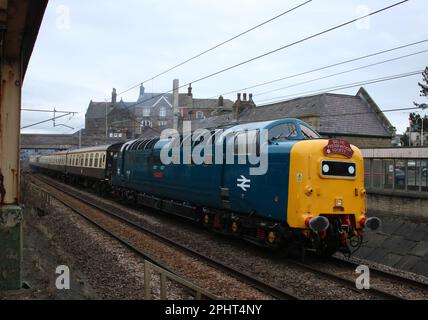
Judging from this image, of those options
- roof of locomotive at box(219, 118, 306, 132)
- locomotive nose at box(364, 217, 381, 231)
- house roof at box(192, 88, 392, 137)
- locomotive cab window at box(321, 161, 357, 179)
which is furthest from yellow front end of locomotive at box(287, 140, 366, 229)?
house roof at box(192, 88, 392, 137)

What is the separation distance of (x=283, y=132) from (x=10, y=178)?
20.8 ft

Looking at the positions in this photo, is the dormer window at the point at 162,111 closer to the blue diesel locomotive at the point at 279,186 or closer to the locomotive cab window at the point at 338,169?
the blue diesel locomotive at the point at 279,186

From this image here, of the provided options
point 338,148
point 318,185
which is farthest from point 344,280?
point 338,148

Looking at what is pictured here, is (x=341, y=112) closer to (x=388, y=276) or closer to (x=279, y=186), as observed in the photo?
(x=279, y=186)

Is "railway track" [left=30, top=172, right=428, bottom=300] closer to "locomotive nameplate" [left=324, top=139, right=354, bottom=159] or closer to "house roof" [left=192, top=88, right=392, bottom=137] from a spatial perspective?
"locomotive nameplate" [left=324, top=139, right=354, bottom=159]

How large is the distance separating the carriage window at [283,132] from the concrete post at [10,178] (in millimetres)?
Answer: 5889

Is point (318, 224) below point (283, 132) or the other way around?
below

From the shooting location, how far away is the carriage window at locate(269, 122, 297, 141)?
1063cm

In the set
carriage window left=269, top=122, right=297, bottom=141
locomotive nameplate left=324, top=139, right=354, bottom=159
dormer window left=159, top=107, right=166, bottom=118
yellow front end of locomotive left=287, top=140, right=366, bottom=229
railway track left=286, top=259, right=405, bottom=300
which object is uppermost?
dormer window left=159, top=107, right=166, bottom=118

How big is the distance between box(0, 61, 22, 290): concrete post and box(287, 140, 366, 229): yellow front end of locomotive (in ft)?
17.4

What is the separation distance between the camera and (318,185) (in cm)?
950

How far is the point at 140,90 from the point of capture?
9625 cm

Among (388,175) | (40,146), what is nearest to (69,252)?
(388,175)

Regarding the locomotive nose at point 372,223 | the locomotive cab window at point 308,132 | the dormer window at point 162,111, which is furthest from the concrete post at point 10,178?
the dormer window at point 162,111
